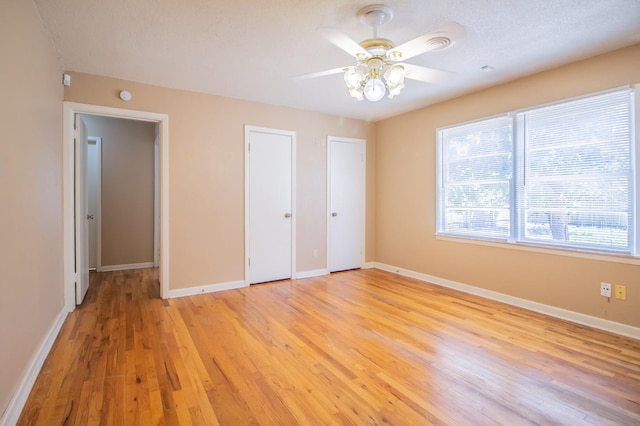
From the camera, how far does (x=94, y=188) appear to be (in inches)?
203

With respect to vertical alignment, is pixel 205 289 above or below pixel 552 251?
below

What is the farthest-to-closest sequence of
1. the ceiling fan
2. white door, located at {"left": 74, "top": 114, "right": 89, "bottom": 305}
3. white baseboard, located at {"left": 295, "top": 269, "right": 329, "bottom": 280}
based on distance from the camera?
white baseboard, located at {"left": 295, "top": 269, "right": 329, "bottom": 280}, white door, located at {"left": 74, "top": 114, "right": 89, "bottom": 305}, the ceiling fan

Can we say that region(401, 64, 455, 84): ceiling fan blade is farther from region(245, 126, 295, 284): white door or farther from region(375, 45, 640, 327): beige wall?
region(245, 126, 295, 284): white door

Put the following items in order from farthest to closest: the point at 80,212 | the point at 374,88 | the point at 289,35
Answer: the point at 80,212
the point at 289,35
the point at 374,88

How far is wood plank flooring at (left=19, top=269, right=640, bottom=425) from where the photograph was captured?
1.74 metres

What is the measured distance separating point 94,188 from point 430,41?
537cm

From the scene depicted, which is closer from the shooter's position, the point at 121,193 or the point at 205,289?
the point at 205,289

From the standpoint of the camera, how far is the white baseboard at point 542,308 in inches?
109

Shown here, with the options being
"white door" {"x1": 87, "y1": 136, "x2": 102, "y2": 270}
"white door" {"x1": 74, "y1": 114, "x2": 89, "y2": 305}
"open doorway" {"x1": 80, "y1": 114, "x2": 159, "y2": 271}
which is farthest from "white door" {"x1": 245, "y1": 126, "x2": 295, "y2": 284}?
"white door" {"x1": 87, "y1": 136, "x2": 102, "y2": 270}

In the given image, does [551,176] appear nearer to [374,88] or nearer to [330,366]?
[374,88]

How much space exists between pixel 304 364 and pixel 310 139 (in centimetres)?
336

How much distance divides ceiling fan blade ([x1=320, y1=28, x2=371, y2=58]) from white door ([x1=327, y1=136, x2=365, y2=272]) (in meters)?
2.72

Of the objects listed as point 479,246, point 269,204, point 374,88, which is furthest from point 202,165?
point 479,246

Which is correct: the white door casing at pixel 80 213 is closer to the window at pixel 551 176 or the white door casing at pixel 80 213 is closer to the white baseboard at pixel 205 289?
the white baseboard at pixel 205 289
